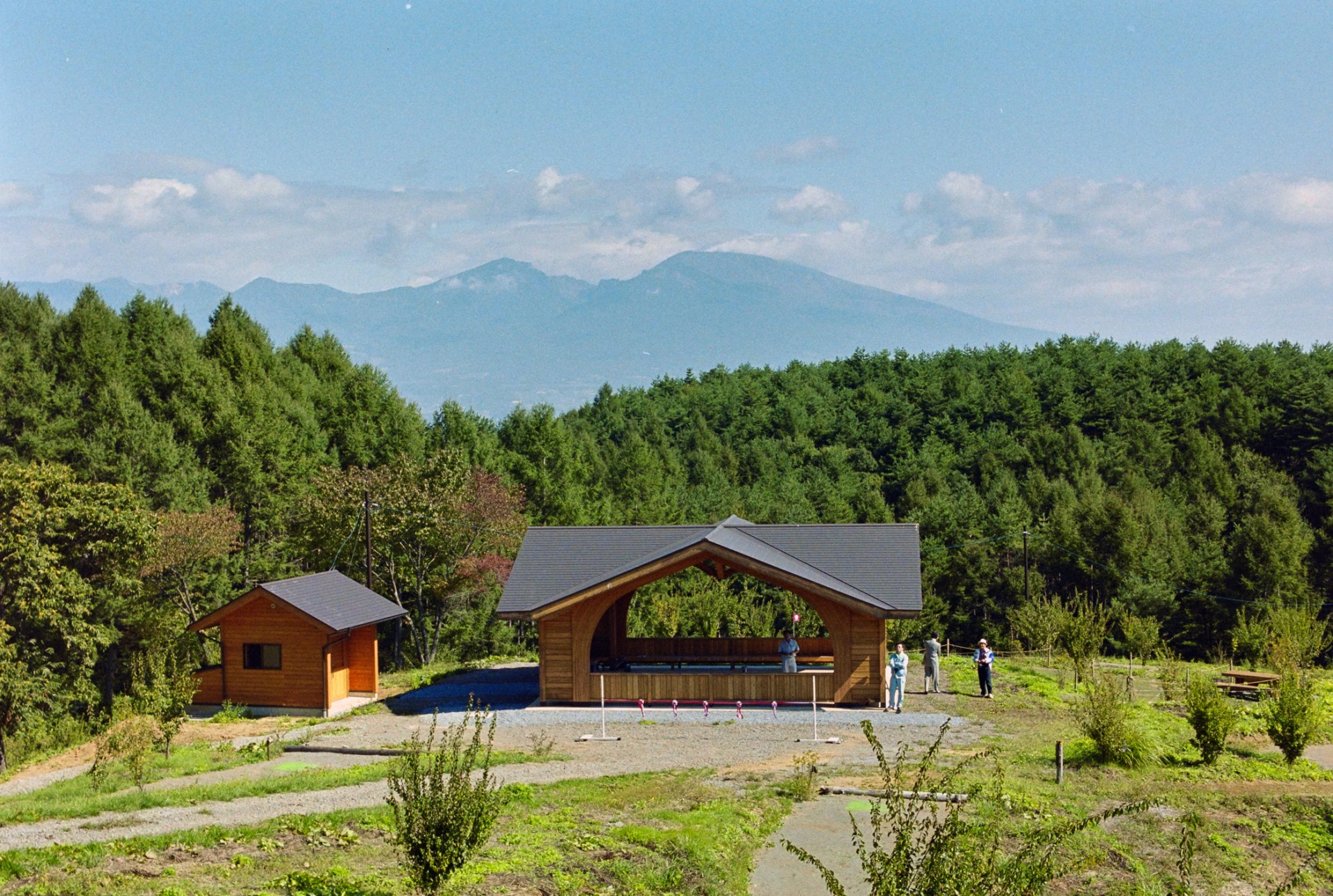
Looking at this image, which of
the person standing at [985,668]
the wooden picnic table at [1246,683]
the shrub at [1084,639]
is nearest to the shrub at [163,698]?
the person standing at [985,668]

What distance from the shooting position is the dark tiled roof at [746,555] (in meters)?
24.1

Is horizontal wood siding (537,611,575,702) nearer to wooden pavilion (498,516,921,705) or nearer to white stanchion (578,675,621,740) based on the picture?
wooden pavilion (498,516,921,705)

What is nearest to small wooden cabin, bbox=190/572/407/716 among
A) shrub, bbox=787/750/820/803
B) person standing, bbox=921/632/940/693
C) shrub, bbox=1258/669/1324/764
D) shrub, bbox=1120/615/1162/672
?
shrub, bbox=787/750/820/803

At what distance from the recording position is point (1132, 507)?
54469 mm

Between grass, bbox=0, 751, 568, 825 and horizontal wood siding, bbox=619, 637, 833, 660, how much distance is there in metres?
11.7

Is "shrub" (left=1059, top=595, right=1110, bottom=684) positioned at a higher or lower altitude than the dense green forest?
lower

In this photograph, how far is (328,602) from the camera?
86.6 ft

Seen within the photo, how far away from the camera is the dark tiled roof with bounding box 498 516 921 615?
79.2 feet

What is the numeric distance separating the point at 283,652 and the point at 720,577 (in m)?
10.4

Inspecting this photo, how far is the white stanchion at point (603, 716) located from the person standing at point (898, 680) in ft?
20.1

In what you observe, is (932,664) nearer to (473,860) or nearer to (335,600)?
(335,600)

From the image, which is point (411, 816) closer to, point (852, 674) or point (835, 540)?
point (852, 674)

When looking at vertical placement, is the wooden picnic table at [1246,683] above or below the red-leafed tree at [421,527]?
below

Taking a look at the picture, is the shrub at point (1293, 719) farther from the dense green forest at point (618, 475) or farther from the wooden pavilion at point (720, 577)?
the dense green forest at point (618, 475)
